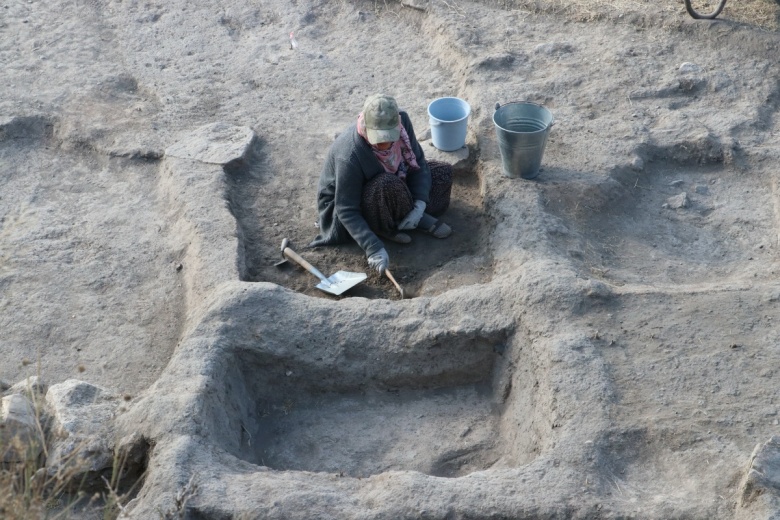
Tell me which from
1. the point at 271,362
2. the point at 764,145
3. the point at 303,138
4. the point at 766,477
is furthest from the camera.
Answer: the point at 303,138

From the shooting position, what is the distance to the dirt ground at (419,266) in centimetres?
366

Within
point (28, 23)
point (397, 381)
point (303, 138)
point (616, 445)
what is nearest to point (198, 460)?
point (397, 381)

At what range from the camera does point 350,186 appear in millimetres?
4820

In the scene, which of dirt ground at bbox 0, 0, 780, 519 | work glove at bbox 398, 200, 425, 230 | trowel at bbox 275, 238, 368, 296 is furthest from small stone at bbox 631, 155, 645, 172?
trowel at bbox 275, 238, 368, 296

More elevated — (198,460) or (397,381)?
(198,460)

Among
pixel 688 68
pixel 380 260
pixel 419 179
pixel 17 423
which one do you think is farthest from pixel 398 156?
pixel 688 68

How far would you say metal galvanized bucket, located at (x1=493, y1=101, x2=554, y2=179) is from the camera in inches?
197

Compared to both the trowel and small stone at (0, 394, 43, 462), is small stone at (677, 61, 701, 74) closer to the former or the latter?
the trowel

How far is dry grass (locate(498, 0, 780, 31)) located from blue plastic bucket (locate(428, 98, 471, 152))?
199 centimetres

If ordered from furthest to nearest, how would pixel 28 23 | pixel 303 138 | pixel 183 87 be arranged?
pixel 28 23
pixel 183 87
pixel 303 138

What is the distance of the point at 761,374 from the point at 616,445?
77 centimetres

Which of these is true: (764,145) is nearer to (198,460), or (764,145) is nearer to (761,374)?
(761,374)

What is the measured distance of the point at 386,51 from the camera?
7.02 m

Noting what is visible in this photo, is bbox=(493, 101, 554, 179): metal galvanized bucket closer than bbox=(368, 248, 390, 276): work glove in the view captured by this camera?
No
